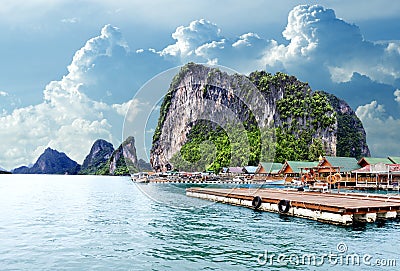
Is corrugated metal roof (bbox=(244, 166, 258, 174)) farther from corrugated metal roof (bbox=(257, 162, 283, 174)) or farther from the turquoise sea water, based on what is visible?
the turquoise sea water

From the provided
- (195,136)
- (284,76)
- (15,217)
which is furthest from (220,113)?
(284,76)

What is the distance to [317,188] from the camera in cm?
4791

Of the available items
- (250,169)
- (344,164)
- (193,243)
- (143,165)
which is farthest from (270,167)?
(193,243)

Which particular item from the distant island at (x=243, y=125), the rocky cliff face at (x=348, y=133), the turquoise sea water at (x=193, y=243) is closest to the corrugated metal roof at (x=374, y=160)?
the distant island at (x=243, y=125)

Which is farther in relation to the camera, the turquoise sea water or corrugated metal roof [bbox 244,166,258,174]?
corrugated metal roof [bbox 244,166,258,174]

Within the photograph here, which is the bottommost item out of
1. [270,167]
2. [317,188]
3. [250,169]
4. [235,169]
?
[317,188]

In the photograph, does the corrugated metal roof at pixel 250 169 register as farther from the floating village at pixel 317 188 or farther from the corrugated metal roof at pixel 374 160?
the corrugated metal roof at pixel 374 160

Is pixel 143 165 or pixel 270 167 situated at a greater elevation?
pixel 270 167

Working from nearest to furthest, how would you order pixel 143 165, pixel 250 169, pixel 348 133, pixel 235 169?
pixel 143 165 → pixel 250 169 → pixel 235 169 → pixel 348 133

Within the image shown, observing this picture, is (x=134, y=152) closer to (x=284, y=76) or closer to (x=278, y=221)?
(x=278, y=221)

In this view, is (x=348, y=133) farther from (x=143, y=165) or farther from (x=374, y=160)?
(x=143, y=165)

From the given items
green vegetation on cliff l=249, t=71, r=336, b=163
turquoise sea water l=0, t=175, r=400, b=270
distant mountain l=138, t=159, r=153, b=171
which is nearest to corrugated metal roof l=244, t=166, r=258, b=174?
green vegetation on cliff l=249, t=71, r=336, b=163

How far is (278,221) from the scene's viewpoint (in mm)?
23203

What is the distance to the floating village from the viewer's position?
2297 centimetres
